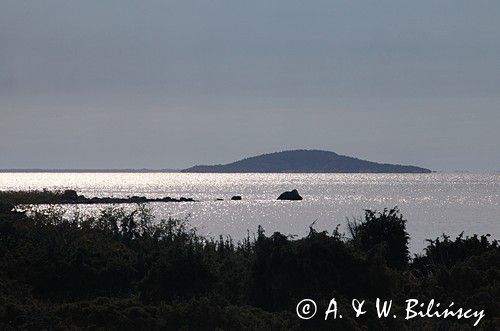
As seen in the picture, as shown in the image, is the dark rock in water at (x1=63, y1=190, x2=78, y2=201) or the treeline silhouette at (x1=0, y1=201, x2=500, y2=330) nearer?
Answer: the treeline silhouette at (x1=0, y1=201, x2=500, y2=330)

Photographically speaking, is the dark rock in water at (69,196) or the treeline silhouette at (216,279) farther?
the dark rock in water at (69,196)

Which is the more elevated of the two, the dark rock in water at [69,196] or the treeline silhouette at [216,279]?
the dark rock in water at [69,196]

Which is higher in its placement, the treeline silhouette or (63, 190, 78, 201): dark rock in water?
(63, 190, 78, 201): dark rock in water

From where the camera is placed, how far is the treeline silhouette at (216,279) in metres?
19.8

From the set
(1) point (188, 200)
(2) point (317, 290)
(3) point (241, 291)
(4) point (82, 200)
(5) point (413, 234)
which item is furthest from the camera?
(1) point (188, 200)

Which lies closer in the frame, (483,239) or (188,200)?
(483,239)

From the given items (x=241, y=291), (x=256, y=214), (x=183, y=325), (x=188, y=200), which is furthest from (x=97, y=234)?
(x=188, y=200)

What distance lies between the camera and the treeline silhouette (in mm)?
19797

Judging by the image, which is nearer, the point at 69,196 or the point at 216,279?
the point at 216,279

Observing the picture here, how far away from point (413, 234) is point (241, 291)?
178 feet

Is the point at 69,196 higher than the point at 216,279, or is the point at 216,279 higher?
the point at 69,196

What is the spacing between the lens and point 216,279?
25.3 meters

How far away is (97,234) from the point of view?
34344 mm

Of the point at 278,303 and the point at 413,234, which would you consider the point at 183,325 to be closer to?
the point at 278,303
